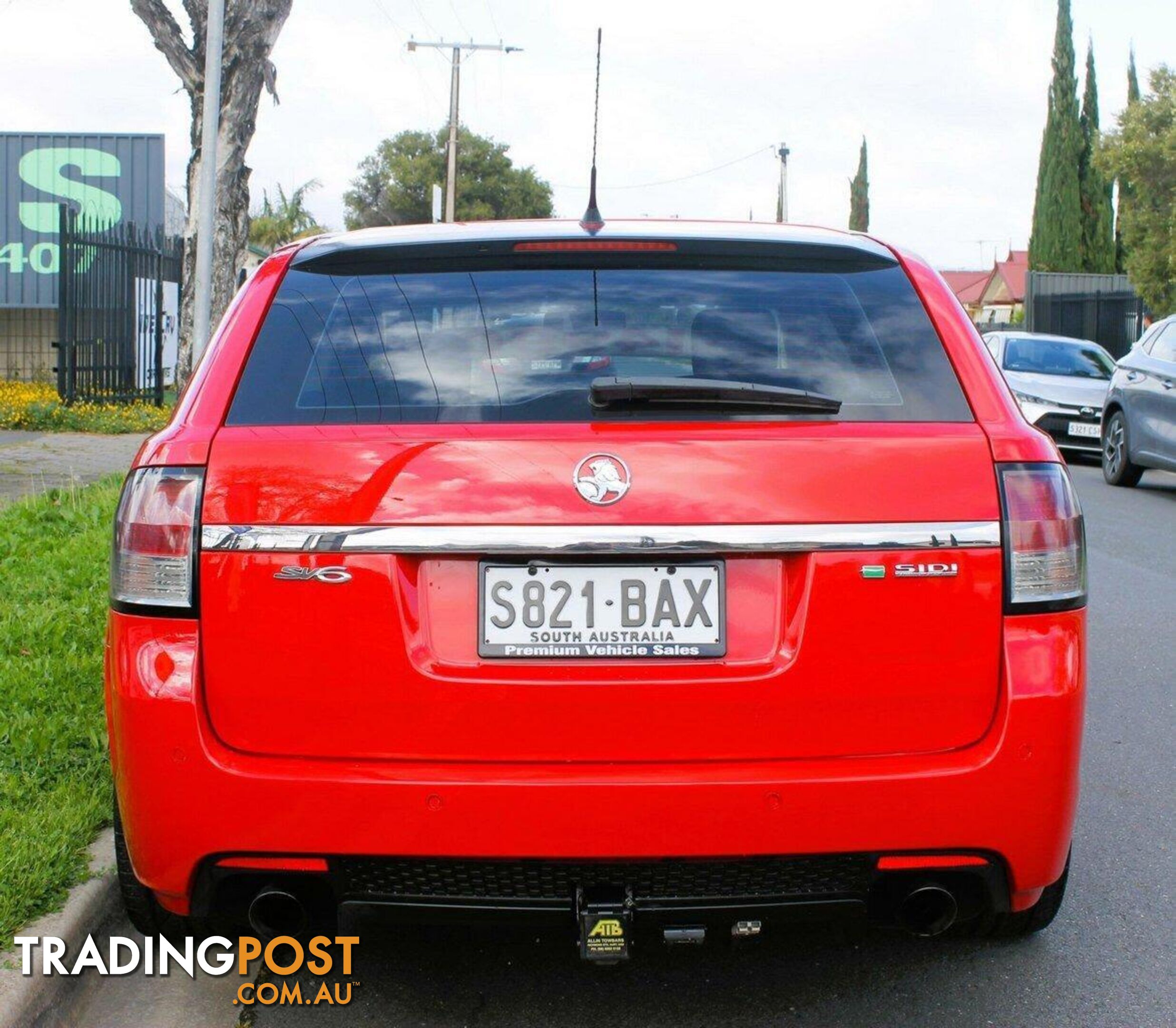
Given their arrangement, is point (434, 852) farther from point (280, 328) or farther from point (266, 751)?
point (280, 328)

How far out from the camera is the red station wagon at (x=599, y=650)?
2.74 m

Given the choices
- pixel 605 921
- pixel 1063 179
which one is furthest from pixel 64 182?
pixel 1063 179

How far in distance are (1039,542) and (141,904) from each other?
6.45ft

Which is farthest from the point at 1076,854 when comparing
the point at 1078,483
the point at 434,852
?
the point at 1078,483

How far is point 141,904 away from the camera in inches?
125

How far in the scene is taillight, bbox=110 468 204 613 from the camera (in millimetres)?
2826

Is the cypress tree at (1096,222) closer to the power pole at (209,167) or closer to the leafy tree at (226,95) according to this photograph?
the leafy tree at (226,95)

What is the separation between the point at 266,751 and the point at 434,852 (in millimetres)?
360

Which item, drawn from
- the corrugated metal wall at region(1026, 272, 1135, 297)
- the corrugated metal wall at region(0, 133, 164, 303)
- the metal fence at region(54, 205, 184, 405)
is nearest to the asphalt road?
the metal fence at region(54, 205, 184, 405)

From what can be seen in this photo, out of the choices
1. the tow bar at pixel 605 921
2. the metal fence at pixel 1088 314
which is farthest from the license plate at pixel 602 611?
the metal fence at pixel 1088 314

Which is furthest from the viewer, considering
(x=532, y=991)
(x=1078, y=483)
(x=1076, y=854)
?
(x=1078, y=483)

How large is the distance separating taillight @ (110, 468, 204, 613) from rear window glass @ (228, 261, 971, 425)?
178 mm

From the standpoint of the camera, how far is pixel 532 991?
3393mm

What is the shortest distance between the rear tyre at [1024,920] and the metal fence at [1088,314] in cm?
2709
